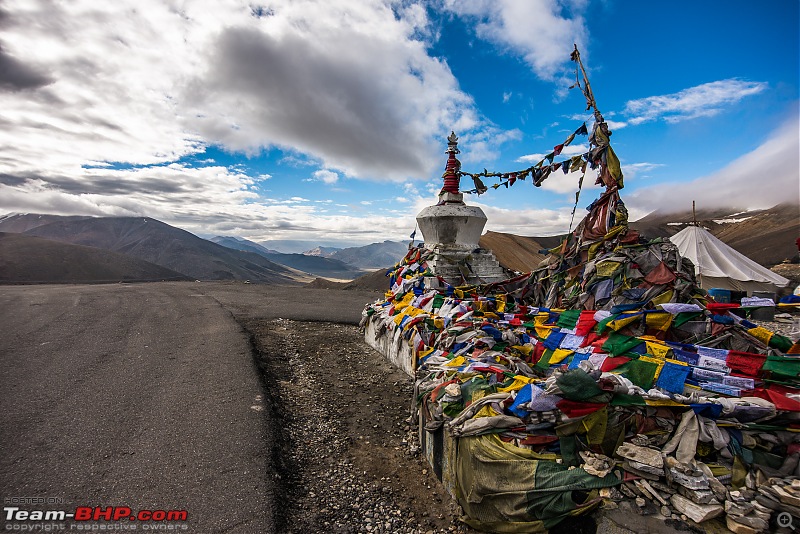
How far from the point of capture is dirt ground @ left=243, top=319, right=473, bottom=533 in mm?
3780

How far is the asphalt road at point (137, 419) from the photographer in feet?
12.3

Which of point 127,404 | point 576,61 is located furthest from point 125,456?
point 576,61

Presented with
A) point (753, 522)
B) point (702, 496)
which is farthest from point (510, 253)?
point (753, 522)

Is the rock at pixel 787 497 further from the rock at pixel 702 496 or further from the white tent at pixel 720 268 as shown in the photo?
the white tent at pixel 720 268

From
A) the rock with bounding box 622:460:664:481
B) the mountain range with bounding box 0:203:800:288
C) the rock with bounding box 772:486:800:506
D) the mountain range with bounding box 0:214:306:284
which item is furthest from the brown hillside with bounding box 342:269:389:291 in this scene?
the mountain range with bounding box 0:214:306:284

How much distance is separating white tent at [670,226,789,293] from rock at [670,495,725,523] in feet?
49.0

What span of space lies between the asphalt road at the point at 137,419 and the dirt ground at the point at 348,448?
0.32 m

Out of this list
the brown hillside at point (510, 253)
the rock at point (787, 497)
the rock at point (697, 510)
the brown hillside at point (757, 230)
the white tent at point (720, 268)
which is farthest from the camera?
the brown hillside at point (757, 230)

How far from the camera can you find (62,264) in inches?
1981

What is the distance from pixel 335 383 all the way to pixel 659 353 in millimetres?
5172

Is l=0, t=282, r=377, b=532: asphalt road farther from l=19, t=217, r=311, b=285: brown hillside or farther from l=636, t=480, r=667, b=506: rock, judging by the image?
l=19, t=217, r=311, b=285: brown hillside

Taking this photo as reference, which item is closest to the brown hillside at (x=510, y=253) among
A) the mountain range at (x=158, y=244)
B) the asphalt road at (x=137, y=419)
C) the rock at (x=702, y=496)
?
the asphalt road at (x=137, y=419)

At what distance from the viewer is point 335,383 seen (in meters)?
7.24

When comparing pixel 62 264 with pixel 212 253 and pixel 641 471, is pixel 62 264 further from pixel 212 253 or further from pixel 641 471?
pixel 212 253
